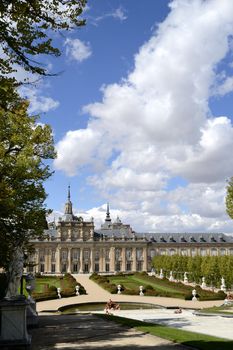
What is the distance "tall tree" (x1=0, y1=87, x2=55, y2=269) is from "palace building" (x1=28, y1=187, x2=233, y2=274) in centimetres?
8551

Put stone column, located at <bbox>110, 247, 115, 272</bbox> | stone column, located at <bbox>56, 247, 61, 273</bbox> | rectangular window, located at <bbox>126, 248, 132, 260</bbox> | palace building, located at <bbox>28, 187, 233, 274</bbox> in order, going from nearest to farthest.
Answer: stone column, located at <bbox>56, 247, 61, 273</bbox>, palace building, located at <bbox>28, 187, 233, 274</bbox>, stone column, located at <bbox>110, 247, 115, 272</bbox>, rectangular window, located at <bbox>126, 248, 132, 260</bbox>

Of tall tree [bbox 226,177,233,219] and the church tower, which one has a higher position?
the church tower

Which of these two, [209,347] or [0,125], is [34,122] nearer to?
[0,125]

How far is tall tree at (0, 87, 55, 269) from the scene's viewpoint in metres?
19.0

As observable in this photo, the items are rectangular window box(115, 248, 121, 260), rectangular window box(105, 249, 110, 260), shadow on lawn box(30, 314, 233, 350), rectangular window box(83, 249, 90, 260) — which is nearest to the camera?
shadow on lawn box(30, 314, 233, 350)

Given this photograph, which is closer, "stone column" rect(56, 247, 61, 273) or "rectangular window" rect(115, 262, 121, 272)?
"stone column" rect(56, 247, 61, 273)

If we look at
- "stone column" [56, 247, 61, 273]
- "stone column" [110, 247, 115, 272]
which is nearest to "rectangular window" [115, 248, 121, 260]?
"stone column" [110, 247, 115, 272]

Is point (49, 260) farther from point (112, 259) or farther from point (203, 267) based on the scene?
point (203, 267)

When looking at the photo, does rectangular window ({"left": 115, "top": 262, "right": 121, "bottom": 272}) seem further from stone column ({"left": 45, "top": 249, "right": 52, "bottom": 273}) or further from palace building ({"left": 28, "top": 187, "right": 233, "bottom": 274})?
stone column ({"left": 45, "top": 249, "right": 52, "bottom": 273})

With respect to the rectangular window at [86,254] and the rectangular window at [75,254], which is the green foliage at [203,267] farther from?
the rectangular window at [75,254]

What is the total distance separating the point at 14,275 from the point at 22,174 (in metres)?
6.82

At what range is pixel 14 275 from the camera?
13508 mm

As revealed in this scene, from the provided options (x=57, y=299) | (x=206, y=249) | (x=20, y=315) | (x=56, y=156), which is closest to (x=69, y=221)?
(x=206, y=249)

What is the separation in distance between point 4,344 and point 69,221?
315 ft
